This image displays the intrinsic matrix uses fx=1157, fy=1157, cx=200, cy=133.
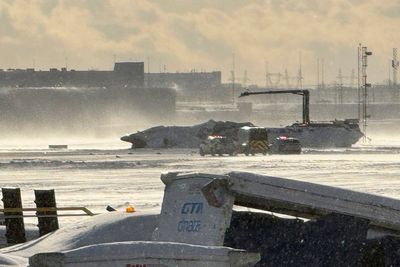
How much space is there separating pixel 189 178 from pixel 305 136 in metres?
92.6

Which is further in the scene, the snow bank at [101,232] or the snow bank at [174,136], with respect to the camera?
the snow bank at [174,136]

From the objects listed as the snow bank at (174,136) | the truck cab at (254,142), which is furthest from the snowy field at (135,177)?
the snow bank at (174,136)

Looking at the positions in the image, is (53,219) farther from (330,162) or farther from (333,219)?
(330,162)

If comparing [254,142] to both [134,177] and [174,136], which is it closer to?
[174,136]

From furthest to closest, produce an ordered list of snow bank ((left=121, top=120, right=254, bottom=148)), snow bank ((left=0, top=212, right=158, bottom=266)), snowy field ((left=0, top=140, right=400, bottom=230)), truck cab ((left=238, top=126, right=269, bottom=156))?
1. snow bank ((left=121, top=120, right=254, bottom=148))
2. truck cab ((left=238, top=126, right=269, bottom=156))
3. snowy field ((left=0, top=140, right=400, bottom=230))
4. snow bank ((left=0, top=212, right=158, bottom=266))

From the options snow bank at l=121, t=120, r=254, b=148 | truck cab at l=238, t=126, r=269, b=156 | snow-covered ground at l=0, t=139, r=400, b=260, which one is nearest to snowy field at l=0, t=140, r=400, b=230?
snow-covered ground at l=0, t=139, r=400, b=260

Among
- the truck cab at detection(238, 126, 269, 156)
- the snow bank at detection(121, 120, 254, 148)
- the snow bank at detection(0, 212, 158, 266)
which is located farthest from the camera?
the snow bank at detection(121, 120, 254, 148)

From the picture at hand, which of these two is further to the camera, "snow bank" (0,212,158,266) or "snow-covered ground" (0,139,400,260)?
"snow-covered ground" (0,139,400,260)

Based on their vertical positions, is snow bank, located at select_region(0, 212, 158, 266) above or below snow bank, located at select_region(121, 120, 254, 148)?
above

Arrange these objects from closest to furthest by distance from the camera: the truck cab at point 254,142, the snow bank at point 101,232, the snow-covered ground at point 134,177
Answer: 1. the snow bank at point 101,232
2. the snow-covered ground at point 134,177
3. the truck cab at point 254,142

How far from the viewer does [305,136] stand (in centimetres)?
10356

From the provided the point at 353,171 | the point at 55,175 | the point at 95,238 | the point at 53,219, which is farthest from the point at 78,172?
the point at 95,238

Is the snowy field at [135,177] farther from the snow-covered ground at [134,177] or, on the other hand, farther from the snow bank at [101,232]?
the snow bank at [101,232]

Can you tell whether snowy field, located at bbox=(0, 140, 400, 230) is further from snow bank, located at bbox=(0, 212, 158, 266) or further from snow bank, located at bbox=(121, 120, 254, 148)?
snow bank, located at bbox=(121, 120, 254, 148)
